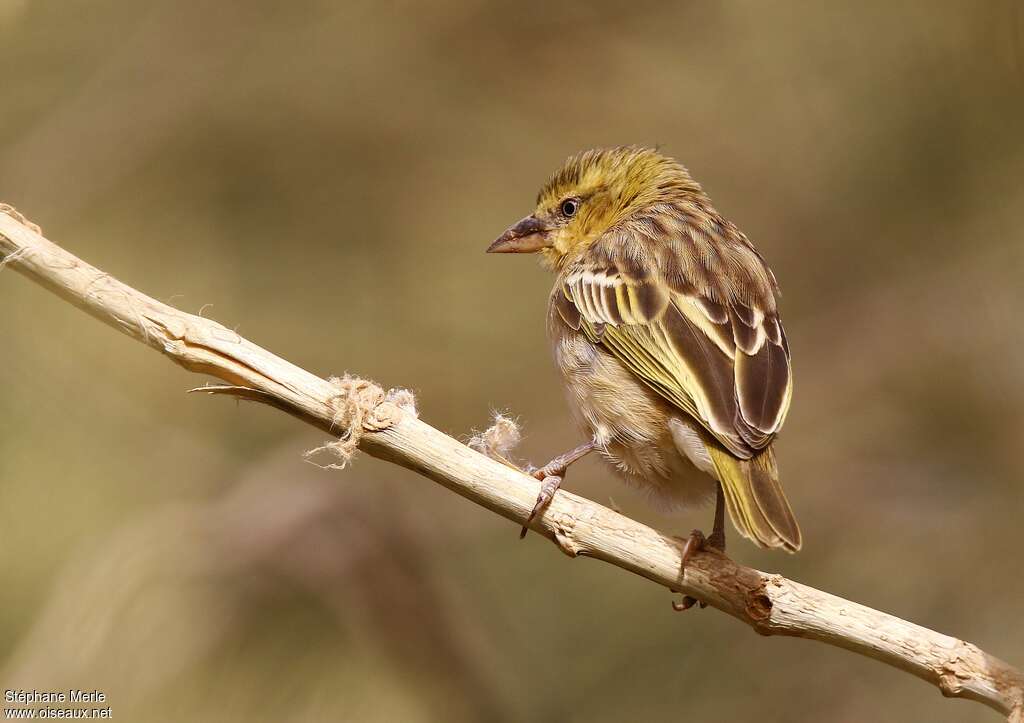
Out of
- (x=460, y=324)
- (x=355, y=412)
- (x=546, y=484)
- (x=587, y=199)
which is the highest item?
(x=460, y=324)

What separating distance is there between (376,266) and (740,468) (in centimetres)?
329

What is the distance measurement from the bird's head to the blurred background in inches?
46.8

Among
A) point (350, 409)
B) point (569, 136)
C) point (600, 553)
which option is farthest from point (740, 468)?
point (569, 136)

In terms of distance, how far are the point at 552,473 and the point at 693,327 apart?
24.8 inches

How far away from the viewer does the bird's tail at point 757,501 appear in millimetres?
2602

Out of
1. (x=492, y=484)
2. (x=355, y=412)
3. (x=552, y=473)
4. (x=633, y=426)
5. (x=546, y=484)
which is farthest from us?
(x=633, y=426)

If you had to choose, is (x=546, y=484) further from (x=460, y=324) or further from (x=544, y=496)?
(x=460, y=324)

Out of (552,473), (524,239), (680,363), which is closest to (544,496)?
(552,473)

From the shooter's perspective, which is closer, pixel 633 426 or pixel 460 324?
pixel 633 426

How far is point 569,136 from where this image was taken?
600 centimetres

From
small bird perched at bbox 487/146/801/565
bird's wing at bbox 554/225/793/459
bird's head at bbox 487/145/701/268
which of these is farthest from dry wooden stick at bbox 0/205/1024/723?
bird's head at bbox 487/145/701/268

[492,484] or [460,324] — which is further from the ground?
[460,324]

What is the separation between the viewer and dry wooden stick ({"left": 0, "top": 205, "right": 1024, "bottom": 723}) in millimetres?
2359

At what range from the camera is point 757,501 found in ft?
8.92
